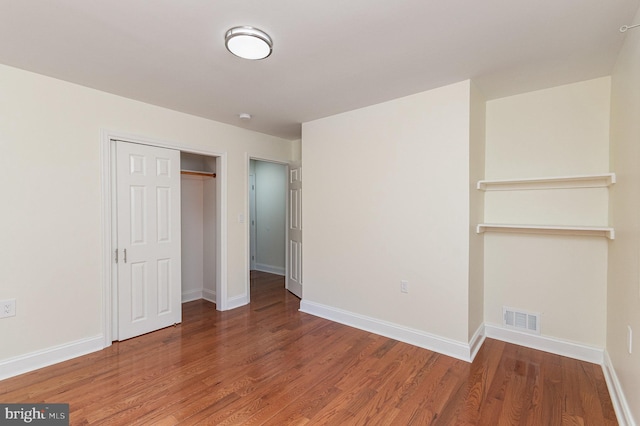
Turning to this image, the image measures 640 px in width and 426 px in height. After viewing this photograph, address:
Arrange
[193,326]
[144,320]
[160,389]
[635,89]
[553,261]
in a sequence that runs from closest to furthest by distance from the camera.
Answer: [635,89] < [160,389] < [553,261] < [144,320] < [193,326]

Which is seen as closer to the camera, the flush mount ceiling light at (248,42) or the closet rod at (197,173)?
the flush mount ceiling light at (248,42)

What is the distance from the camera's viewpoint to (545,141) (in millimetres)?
2840

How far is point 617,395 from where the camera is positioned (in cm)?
203

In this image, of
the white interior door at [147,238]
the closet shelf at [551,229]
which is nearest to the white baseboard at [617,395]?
the closet shelf at [551,229]

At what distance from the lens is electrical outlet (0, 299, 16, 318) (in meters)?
2.36

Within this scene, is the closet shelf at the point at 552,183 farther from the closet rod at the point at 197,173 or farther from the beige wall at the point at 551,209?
the closet rod at the point at 197,173

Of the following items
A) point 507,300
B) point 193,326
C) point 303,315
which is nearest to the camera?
point 507,300

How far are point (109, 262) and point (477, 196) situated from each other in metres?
3.65

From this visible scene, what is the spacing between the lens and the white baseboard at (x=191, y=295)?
435 cm

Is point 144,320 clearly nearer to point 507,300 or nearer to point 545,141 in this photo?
point 507,300

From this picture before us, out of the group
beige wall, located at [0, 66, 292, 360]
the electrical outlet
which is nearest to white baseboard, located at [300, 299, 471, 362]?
beige wall, located at [0, 66, 292, 360]

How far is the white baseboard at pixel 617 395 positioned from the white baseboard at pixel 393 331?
92 centimetres

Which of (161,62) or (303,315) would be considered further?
(303,315)

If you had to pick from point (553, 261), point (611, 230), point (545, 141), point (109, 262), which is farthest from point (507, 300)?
point (109, 262)
